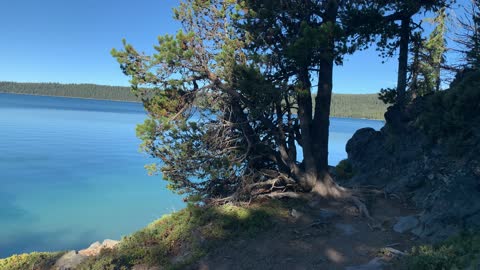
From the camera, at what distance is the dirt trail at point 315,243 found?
657cm

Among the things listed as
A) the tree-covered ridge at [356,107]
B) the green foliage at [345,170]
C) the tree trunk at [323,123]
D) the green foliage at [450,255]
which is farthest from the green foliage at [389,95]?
the tree-covered ridge at [356,107]

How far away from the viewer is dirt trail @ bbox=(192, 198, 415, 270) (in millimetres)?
6570

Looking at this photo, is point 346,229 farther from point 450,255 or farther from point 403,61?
point 403,61

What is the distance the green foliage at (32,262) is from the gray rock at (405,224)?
24.8ft

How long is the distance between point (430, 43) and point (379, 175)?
858 centimetres

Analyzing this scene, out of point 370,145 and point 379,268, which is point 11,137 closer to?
point 370,145

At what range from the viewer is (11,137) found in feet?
114

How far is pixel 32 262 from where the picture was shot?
26.8ft

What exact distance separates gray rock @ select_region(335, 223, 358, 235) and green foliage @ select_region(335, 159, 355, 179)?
5.14m

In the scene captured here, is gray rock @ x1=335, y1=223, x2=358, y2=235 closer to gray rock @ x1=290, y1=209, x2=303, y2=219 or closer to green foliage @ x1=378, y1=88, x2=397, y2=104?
gray rock @ x1=290, y1=209, x2=303, y2=219

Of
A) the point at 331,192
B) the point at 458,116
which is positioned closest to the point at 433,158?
the point at 458,116

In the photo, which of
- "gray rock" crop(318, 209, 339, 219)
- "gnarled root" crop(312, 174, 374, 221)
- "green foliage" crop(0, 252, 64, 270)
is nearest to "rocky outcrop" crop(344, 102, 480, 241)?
"gnarled root" crop(312, 174, 374, 221)

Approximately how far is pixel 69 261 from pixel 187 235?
266cm

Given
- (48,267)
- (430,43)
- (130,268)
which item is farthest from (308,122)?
(430,43)
